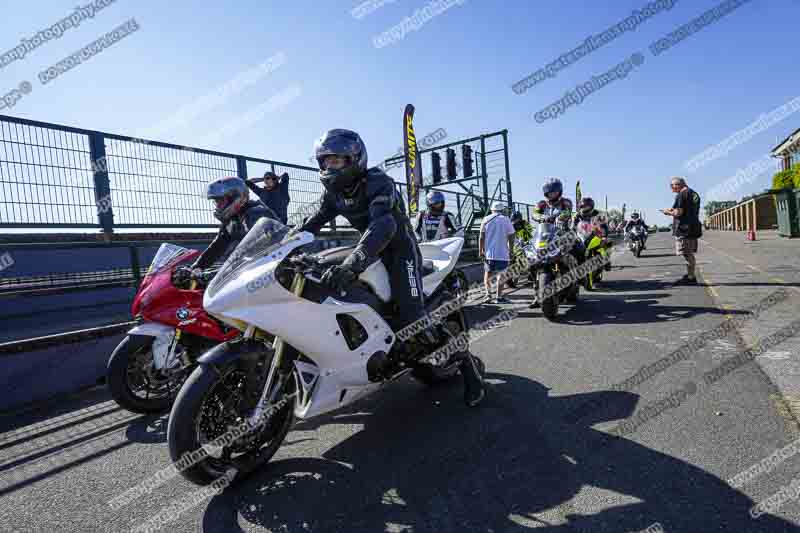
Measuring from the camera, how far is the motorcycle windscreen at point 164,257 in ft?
13.1

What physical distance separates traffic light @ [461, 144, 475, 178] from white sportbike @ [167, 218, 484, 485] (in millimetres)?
11270

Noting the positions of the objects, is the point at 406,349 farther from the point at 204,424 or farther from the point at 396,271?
the point at 204,424

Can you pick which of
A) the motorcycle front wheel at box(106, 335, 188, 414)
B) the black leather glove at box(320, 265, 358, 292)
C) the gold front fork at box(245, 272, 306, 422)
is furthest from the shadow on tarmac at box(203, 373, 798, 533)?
the motorcycle front wheel at box(106, 335, 188, 414)

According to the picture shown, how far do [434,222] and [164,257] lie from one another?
539 cm

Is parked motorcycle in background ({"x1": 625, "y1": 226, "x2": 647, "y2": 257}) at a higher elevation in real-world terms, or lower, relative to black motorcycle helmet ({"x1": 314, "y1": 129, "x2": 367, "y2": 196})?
lower

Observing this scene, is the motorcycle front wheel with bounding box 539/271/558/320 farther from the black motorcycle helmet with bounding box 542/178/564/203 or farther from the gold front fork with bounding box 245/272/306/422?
the gold front fork with bounding box 245/272/306/422

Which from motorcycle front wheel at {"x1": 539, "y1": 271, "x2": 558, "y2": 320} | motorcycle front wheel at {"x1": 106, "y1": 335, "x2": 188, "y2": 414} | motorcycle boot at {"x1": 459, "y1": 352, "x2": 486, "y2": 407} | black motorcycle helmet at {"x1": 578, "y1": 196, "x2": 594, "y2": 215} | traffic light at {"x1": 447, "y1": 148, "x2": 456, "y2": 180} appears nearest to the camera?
motorcycle boot at {"x1": 459, "y1": 352, "x2": 486, "y2": 407}

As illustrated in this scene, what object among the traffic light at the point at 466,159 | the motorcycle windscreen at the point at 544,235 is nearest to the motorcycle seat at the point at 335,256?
the motorcycle windscreen at the point at 544,235

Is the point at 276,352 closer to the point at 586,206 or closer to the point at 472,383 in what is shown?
the point at 472,383

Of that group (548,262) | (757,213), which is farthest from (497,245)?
(757,213)

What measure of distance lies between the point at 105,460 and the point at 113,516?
32.8 inches

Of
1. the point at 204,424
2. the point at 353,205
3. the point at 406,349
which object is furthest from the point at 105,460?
the point at 353,205

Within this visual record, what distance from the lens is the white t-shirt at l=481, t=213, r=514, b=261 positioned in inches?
331

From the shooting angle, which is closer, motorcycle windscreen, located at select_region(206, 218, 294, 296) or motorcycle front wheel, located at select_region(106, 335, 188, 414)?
motorcycle windscreen, located at select_region(206, 218, 294, 296)
